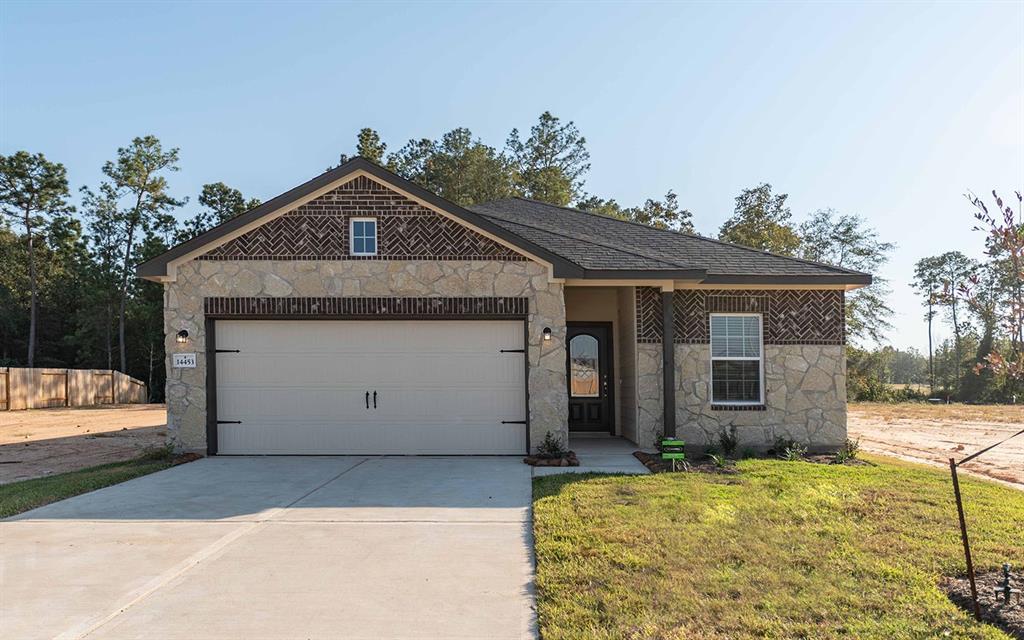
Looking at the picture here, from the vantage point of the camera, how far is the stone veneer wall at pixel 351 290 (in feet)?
37.1

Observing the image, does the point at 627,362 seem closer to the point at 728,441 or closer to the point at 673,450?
the point at 728,441

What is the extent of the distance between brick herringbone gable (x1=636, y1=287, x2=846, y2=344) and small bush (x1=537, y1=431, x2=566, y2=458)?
278 centimetres

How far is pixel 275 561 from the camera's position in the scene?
5.79m

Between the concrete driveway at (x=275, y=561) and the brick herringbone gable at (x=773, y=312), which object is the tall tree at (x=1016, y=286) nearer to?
the concrete driveway at (x=275, y=561)

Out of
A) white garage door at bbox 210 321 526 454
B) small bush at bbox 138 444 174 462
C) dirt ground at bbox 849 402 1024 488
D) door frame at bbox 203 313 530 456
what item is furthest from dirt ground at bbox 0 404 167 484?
dirt ground at bbox 849 402 1024 488

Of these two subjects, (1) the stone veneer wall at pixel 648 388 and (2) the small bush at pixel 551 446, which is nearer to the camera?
(2) the small bush at pixel 551 446

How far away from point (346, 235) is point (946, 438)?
1446 centimetres

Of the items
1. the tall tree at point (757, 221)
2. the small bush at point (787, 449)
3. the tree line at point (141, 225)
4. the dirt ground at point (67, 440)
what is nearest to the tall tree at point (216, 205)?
the tree line at point (141, 225)

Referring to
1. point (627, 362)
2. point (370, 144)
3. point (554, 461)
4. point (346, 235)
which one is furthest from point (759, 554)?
point (370, 144)

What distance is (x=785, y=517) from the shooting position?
7023mm

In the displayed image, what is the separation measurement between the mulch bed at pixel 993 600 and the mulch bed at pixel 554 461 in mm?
5792

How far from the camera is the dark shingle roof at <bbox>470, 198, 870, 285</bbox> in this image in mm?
11969

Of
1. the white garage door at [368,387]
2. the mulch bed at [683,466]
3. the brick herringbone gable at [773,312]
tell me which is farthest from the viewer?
the brick herringbone gable at [773,312]

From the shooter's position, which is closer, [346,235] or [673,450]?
[673,450]
